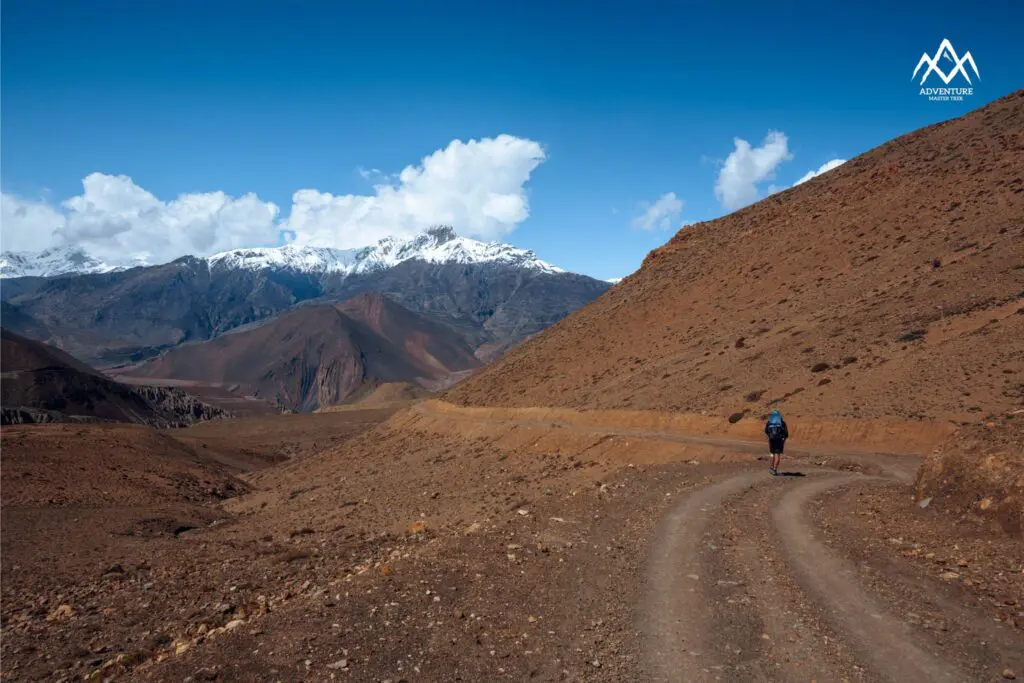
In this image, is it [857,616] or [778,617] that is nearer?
[857,616]

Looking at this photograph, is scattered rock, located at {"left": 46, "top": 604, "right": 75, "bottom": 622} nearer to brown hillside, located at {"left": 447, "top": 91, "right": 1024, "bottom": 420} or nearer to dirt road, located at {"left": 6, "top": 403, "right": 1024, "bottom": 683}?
dirt road, located at {"left": 6, "top": 403, "right": 1024, "bottom": 683}

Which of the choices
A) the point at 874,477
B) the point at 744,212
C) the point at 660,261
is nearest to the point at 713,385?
the point at 874,477

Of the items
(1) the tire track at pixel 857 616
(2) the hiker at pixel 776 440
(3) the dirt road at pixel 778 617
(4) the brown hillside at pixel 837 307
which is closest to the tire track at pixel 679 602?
(3) the dirt road at pixel 778 617

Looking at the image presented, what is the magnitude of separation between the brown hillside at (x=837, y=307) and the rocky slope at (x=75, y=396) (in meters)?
72.5

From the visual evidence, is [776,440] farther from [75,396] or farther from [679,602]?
[75,396]

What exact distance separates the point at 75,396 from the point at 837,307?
11966 cm

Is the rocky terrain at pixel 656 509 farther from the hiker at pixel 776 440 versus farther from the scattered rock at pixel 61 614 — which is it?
the hiker at pixel 776 440

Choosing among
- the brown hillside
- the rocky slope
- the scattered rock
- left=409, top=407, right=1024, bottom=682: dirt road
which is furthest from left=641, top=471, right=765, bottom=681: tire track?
the rocky slope

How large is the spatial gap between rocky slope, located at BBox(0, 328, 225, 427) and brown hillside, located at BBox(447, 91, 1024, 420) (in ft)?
238

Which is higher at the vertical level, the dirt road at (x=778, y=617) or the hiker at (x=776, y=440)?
the hiker at (x=776, y=440)

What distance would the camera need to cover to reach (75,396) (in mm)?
107625

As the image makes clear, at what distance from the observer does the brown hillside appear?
27.0m

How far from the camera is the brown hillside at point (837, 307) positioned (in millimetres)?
27031

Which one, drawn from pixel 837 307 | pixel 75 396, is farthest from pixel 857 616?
pixel 75 396
